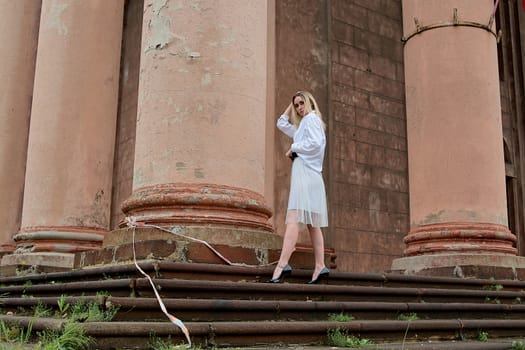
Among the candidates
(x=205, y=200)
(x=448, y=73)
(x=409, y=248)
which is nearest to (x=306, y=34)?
(x=448, y=73)

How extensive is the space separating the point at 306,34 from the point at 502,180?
7.13 meters

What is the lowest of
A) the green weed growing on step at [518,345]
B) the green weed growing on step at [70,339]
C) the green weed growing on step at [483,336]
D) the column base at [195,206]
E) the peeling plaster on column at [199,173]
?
the green weed growing on step at [518,345]

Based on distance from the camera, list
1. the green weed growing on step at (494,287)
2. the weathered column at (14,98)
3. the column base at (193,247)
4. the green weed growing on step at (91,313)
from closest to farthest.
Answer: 1. the green weed growing on step at (91,313)
2. the column base at (193,247)
3. the green weed growing on step at (494,287)
4. the weathered column at (14,98)

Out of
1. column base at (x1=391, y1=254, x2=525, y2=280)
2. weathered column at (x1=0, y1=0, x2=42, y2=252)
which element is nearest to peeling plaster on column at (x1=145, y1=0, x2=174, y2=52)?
column base at (x1=391, y1=254, x2=525, y2=280)

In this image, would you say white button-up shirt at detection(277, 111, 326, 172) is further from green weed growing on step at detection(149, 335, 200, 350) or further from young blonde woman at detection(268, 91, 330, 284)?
green weed growing on step at detection(149, 335, 200, 350)

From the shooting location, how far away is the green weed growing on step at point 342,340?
4.92m

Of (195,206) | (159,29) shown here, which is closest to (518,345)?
(195,206)

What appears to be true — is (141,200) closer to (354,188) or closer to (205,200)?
(205,200)

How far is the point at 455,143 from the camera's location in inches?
354

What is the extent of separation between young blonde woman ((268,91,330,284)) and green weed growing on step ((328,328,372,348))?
3.00 feet

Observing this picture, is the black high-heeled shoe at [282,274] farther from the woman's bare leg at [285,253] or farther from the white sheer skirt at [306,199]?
the white sheer skirt at [306,199]

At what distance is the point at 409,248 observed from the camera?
9133 millimetres

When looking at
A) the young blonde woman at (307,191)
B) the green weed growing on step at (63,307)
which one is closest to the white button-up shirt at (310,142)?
the young blonde woman at (307,191)

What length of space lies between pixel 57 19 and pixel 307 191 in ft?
19.5
